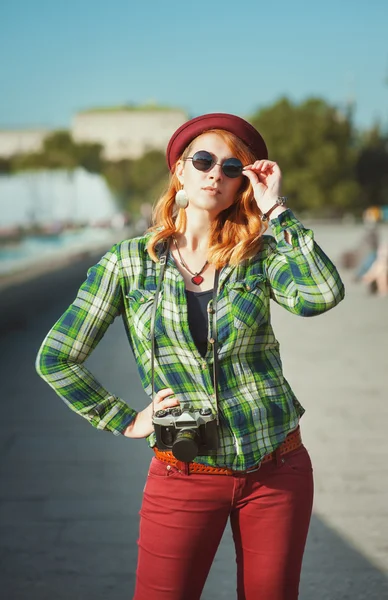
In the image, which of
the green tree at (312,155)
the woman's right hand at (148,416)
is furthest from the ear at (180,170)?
the green tree at (312,155)

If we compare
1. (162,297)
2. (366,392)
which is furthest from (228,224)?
(366,392)

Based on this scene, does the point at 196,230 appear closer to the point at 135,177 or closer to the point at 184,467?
the point at 184,467

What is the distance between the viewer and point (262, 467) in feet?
Result: 7.27

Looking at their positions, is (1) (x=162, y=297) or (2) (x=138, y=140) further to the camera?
(2) (x=138, y=140)

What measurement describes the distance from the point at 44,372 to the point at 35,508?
2.56m

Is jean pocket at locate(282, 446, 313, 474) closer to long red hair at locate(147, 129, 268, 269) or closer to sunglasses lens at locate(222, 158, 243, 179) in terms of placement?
long red hair at locate(147, 129, 268, 269)

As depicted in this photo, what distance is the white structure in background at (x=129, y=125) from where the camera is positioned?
118625 mm

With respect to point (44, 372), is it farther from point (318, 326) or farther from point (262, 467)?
point (318, 326)

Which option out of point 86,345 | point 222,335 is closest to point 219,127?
point 222,335

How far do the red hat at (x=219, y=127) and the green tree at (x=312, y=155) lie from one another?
276 ft

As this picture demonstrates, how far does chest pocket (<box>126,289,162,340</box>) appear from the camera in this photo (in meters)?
2.22

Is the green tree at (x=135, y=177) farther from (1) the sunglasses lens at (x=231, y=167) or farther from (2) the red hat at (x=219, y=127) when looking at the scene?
(1) the sunglasses lens at (x=231, y=167)

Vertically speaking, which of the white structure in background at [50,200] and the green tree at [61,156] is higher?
the green tree at [61,156]

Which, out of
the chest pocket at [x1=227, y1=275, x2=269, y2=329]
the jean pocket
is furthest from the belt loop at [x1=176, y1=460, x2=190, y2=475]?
the chest pocket at [x1=227, y1=275, x2=269, y2=329]
